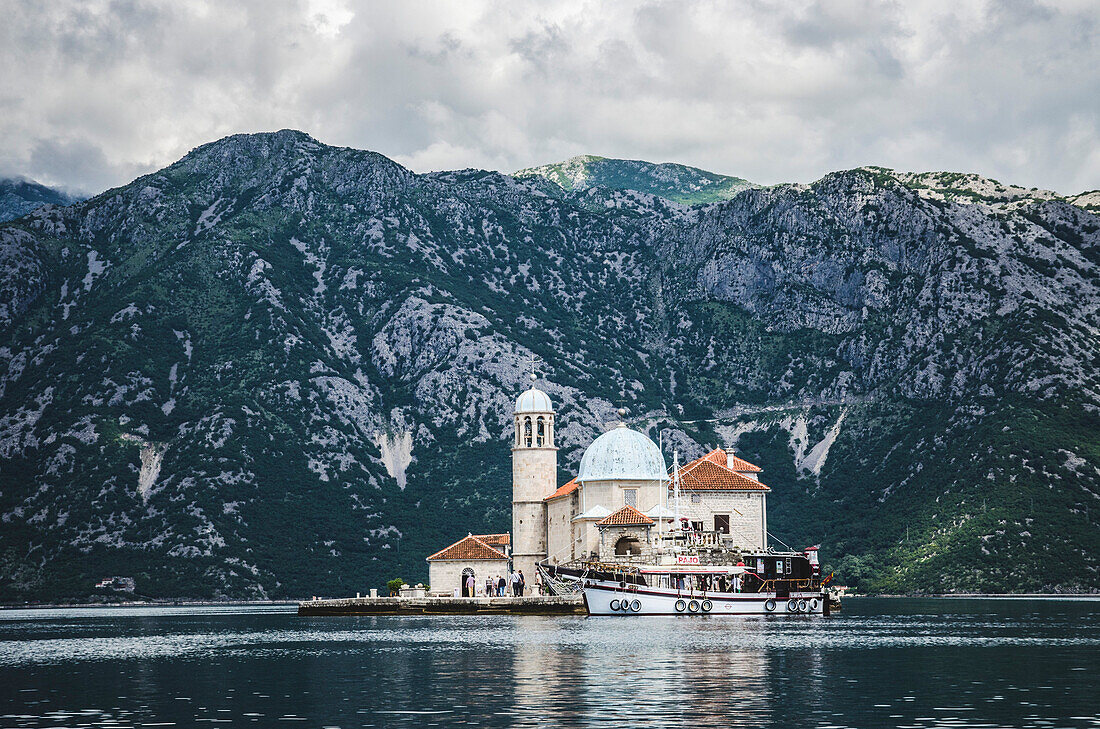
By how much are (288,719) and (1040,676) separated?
92.5 feet

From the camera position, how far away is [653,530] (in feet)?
388

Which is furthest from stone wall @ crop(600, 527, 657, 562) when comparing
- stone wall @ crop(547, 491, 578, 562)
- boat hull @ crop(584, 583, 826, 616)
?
stone wall @ crop(547, 491, 578, 562)

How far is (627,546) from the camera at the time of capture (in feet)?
379

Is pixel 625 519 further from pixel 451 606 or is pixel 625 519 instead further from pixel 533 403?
pixel 533 403

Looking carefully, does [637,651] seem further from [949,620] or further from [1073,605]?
[1073,605]

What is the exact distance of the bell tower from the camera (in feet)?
431

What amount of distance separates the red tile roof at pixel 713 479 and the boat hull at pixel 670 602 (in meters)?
14.6

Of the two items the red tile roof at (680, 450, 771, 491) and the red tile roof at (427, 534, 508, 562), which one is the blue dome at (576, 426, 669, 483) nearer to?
the red tile roof at (680, 450, 771, 491)

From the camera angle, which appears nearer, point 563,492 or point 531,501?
point 563,492

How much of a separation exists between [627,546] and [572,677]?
6624 cm

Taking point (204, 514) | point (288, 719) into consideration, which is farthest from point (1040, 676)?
point (204, 514)

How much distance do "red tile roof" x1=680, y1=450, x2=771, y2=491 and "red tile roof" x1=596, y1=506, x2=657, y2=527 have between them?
9986mm

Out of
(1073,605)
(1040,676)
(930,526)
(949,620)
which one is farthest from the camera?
(930,526)

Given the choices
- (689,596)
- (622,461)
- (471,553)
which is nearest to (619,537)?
(689,596)
